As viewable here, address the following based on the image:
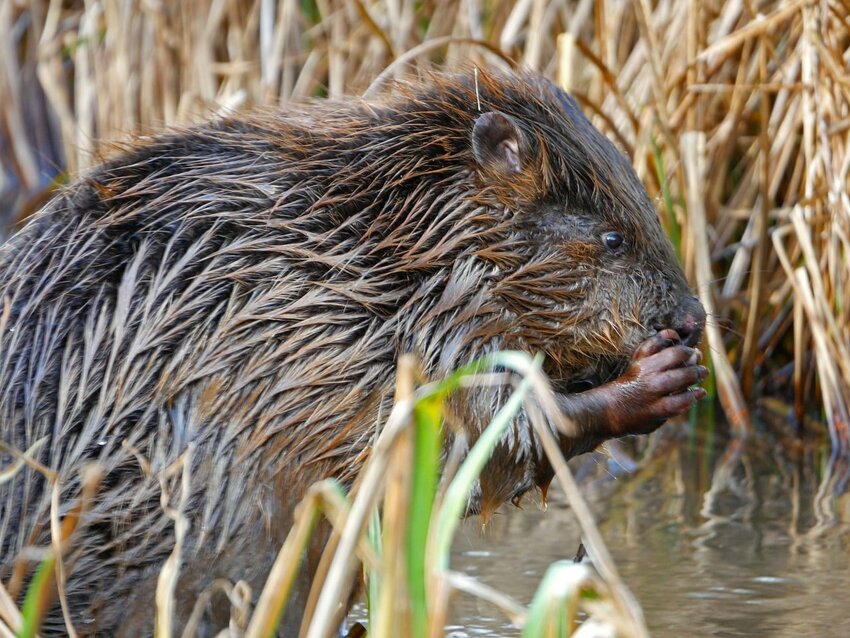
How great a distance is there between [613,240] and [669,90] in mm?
1742

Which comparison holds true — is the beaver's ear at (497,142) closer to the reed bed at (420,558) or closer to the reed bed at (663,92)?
the reed bed at (663,92)

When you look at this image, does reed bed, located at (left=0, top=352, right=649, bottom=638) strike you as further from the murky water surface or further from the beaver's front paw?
the murky water surface

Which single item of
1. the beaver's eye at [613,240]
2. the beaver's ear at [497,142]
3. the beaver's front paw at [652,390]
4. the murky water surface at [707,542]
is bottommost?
the murky water surface at [707,542]

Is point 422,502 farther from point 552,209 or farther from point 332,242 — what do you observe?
point 552,209

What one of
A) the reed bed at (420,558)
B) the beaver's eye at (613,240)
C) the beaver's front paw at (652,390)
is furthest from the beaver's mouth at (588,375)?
the reed bed at (420,558)

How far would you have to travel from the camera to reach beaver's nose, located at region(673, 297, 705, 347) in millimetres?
2916

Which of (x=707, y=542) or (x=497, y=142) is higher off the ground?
(x=497, y=142)

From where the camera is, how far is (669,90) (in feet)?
14.7

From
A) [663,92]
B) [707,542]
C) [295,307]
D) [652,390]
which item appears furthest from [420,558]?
[663,92]

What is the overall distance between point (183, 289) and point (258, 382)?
0.79ft

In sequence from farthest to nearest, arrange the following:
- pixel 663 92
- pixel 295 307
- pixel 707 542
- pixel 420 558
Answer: pixel 663 92
pixel 707 542
pixel 295 307
pixel 420 558

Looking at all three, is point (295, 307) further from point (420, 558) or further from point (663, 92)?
point (663, 92)

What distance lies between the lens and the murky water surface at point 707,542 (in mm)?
2854

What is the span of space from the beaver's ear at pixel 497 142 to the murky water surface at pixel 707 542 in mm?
793
